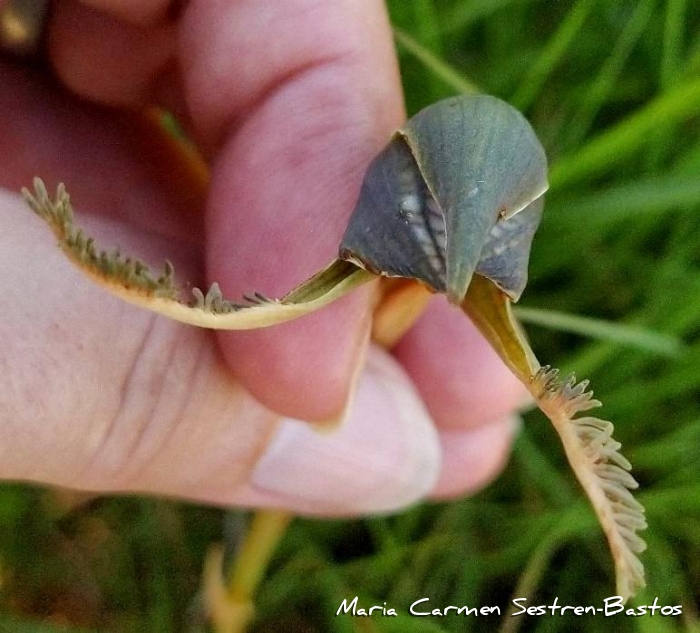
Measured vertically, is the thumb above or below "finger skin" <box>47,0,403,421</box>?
below

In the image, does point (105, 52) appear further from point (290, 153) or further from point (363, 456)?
point (363, 456)

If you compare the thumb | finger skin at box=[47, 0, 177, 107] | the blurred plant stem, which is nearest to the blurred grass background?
the blurred plant stem

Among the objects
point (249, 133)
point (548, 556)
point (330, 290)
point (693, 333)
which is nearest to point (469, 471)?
point (548, 556)

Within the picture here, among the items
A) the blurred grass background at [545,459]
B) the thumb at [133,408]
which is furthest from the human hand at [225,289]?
the blurred grass background at [545,459]

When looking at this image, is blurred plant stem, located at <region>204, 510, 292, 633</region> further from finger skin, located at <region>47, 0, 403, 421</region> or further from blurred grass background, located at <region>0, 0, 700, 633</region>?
finger skin, located at <region>47, 0, 403, 421</region>

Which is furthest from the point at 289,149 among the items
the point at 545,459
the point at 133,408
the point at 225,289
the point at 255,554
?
the point at 545,459

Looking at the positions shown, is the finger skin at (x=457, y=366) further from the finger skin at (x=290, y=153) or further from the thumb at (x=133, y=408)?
the finger skin at (x=290, y=153)

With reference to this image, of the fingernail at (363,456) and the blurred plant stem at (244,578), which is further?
the blurred plant stem at (244,578)
